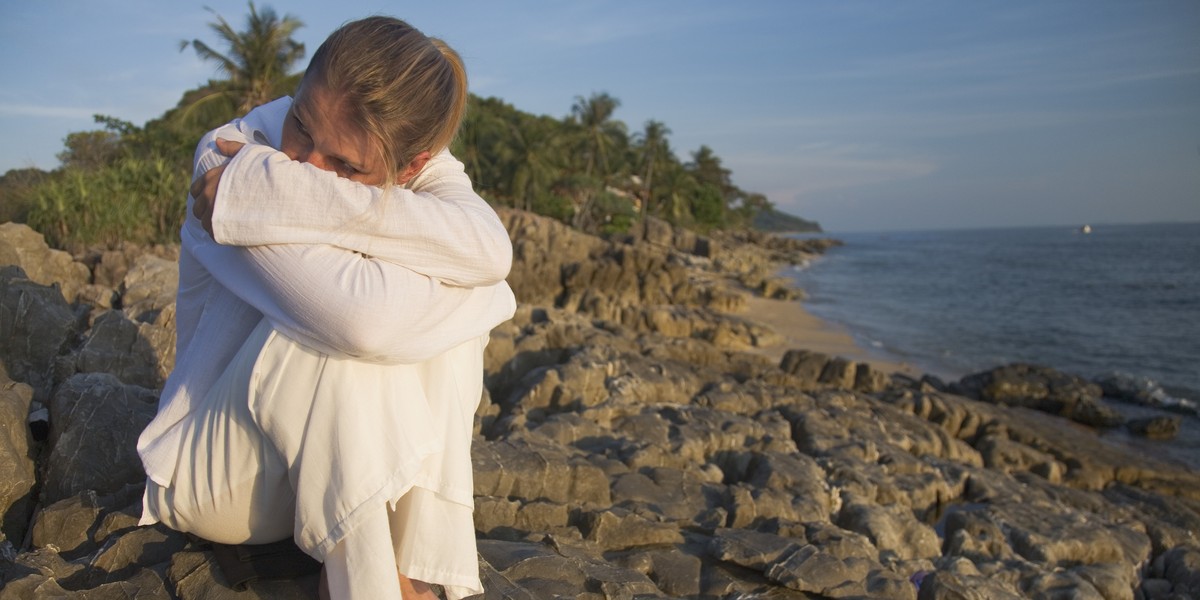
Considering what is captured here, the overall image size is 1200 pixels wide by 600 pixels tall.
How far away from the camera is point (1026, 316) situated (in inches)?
1007

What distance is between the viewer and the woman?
1.68 meters

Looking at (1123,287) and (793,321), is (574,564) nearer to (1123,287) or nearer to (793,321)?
(793,321)

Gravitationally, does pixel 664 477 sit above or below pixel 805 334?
above

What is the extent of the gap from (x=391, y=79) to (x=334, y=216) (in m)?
0.33

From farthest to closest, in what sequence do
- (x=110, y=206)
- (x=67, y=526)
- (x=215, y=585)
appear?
1. (x=110, y=206)
2. (x=67, y=526)
3. (x=215, y=585)

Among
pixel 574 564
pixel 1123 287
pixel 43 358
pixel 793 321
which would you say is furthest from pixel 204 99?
pixel 1123 287

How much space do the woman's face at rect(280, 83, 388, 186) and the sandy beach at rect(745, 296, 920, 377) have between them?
1429 cm

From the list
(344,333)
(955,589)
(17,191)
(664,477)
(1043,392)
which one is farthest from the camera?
(1043,392)

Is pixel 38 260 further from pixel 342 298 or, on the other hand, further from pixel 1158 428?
pixel 1158 428

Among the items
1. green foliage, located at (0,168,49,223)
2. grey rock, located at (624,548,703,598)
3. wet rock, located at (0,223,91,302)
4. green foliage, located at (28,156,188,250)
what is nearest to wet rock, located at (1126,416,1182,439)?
grey rock, located at (624,548,703,598)

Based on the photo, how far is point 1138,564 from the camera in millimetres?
6242

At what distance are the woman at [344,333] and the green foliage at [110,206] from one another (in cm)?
981

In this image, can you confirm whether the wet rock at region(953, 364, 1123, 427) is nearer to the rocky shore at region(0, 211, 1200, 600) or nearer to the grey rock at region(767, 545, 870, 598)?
the rocky shore at region(0, 211, 1200, 600)

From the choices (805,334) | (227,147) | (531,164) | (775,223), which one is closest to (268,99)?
(531,164)
